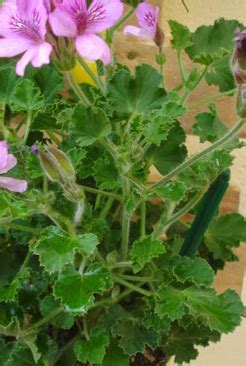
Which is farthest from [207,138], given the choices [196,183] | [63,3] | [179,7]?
[179,7]

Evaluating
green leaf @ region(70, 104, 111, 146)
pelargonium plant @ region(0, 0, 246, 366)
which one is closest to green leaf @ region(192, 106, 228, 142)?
pelargonium plant @ region(0, 0, 246, 366)

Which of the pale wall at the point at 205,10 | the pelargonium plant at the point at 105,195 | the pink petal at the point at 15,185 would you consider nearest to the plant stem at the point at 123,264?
the pelargonium plant at the point at 105,195

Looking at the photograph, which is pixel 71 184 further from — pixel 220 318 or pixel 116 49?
pixel 116 49

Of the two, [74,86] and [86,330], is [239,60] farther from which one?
[86,330]

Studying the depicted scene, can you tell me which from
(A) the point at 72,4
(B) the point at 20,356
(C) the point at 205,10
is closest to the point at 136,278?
(B) the point at 20,356

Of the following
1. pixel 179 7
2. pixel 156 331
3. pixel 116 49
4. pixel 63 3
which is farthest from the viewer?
pixel 179 7

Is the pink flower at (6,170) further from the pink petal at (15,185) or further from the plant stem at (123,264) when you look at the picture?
the plant stem at (123,264)
